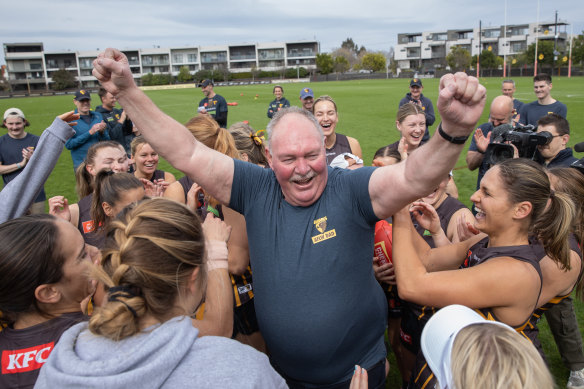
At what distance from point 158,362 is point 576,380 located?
12.3 feet

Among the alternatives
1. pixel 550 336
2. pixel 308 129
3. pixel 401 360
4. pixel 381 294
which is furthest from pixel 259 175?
pixel 550 336

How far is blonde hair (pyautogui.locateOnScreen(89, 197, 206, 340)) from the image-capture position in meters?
1.38

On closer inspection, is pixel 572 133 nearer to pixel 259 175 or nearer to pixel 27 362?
pixel 259 175

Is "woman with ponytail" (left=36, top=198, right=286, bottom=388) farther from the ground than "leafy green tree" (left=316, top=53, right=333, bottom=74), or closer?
closer

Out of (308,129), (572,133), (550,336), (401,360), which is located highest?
(308,129)

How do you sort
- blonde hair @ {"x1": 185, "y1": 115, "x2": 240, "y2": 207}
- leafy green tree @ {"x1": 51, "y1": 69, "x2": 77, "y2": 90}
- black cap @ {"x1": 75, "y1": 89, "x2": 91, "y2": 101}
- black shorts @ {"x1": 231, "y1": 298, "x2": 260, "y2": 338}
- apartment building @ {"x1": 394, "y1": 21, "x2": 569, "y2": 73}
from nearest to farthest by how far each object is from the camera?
black shorts @ {"x1": 231, "y1": 298, "x2": 260, "y2": 338}
blonde hair @ {"x1": 185, "y1": 115, "x2": 240, "y2": 207}
black cap @ {"x1": 75, "y1": 89, "x2": 91, "y2": 101}
leafy green tree @ {"x1": 51, "y1": 69, "x2": 77, "y2": 90}
apartment building @ {"x1": 394, "y1": 21, "x2": 569, "y2": 73}

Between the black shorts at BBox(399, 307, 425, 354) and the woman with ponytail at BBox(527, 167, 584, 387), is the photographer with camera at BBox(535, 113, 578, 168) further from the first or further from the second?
the black shorts at BBox(399, 307, 425, 354)

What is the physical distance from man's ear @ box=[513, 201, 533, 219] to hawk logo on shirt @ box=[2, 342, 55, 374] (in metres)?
2.45

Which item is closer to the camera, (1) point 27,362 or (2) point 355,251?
(1) point 27,362

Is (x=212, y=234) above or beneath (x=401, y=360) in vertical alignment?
above

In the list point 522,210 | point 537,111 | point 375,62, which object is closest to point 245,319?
point 522,210

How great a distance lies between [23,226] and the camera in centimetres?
182

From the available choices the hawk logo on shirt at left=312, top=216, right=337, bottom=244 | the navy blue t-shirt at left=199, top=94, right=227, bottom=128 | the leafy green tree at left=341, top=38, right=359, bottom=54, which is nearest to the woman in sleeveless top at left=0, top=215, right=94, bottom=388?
the hawk logo on shirt at left=312, top=216, right=337, bottom=244

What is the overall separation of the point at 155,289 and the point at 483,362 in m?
1.14
